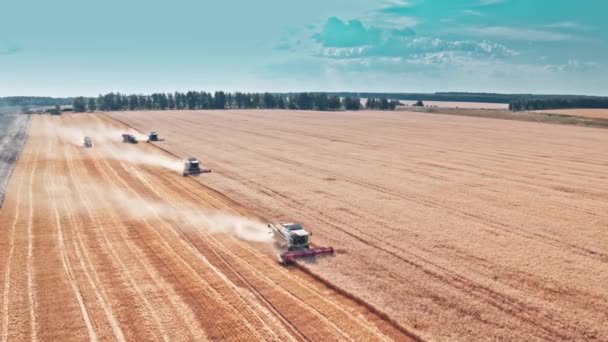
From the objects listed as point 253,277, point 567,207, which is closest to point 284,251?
point 253,277

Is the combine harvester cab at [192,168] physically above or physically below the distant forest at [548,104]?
below

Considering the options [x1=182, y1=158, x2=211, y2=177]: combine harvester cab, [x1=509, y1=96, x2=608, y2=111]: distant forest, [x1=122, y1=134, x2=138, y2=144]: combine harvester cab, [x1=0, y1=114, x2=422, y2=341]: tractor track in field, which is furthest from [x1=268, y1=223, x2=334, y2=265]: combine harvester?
[x1=509, y1=96, x2=608, y2=111]: distant forest

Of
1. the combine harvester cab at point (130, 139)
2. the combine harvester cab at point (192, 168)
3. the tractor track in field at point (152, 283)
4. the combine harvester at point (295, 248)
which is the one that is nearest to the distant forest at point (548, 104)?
the combine harvester cab at point (130, 139)

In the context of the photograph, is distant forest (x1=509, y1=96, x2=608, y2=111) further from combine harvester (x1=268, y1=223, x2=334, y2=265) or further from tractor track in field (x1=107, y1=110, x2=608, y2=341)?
combine harvester (x1=268, y1=223, x2=334, y2=265)

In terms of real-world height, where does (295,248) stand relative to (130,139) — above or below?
below

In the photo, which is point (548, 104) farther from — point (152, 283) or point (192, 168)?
point (152, 283)

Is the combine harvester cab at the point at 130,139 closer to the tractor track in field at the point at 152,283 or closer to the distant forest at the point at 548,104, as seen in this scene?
the tractor track in field at the point at 152,283

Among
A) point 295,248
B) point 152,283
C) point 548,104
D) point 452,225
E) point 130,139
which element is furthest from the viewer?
point 548,104

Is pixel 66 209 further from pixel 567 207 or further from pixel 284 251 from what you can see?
pixel 567 207

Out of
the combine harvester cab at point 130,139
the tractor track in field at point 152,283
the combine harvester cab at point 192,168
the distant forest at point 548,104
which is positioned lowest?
the tractor track in field at point 152,283

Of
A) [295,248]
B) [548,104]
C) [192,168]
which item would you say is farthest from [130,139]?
[548,104]
